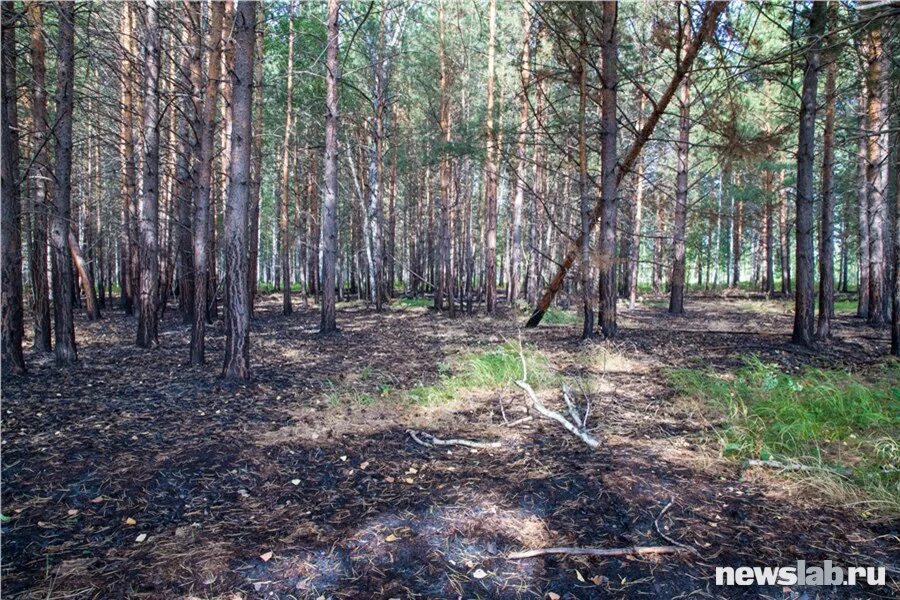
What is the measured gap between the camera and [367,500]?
3.27 meters

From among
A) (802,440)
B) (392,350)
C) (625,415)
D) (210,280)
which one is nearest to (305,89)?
(210,280)

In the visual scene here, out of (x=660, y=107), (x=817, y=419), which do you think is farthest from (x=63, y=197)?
(x=817, y=419)

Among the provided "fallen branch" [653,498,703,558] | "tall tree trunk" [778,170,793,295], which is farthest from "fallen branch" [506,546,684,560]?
"tall tree trunk" [778,170,793,295]

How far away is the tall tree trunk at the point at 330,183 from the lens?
11408 millimetres

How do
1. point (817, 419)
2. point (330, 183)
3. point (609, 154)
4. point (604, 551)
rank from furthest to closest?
point (330, 183) < point (609, 154) < point (817, 419) < point (604, 551)

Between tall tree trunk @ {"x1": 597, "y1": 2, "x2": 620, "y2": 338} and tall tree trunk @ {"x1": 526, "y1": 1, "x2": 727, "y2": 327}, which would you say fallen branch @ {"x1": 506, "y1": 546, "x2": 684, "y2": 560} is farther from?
tall tree trunk @ {"x1": 526, "y1": 1, "x2": 727, "y2": 327}

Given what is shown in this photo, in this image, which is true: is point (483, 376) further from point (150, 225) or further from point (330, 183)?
point (330, 183)

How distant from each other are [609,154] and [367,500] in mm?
7139

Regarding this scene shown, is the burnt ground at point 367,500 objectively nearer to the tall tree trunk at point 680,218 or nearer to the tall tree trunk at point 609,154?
the tall tree trunk at point 609,154

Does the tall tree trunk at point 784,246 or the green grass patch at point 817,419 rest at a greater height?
the tall tree trunk at point 784,246

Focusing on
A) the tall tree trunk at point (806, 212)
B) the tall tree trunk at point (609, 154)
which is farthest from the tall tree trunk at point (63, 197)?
the tall tree trunk at point (806, 212)

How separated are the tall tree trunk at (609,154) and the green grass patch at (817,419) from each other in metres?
2.81

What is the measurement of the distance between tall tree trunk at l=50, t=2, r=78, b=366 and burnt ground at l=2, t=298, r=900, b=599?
44.3 inches

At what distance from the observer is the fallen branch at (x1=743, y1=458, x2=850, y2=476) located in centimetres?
323
